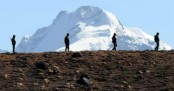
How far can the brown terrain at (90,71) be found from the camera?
142ft

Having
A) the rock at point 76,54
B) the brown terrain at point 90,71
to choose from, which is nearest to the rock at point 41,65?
the brown terrain at point 90,71

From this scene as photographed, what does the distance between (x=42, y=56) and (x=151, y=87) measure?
974cm

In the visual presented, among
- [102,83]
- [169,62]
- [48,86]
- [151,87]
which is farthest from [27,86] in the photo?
[169,62]

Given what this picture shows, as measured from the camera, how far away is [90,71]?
4641cm

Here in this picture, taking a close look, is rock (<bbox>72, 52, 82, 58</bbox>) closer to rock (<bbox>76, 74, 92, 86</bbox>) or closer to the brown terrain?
the brown terrain

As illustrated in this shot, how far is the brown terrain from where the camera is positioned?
43312 millimetres

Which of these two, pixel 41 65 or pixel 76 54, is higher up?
pixel 76 54

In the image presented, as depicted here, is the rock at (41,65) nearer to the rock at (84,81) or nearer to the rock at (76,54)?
the rock at (76,54)

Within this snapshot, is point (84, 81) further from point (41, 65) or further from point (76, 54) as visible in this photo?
point (76, 54)

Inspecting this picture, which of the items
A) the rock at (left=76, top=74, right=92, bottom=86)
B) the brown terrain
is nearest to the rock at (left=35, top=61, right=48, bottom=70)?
the brown terrain

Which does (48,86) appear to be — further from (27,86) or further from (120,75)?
(120,75)

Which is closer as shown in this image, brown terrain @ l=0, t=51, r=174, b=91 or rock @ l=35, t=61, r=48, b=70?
brown terrain @ l=0, t=51, r=174, b=91

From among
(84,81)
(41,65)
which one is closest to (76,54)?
(41,65)

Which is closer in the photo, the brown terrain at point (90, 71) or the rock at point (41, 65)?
the brown terrain at point (90, 71)
